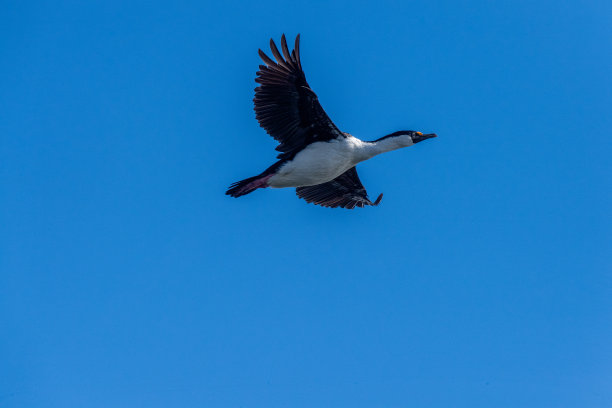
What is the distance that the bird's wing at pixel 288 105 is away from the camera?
37.7ft

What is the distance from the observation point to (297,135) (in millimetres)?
12242

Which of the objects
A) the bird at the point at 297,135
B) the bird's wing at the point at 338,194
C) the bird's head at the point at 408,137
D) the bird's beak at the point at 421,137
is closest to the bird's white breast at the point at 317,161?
the bird at the point at 297,135

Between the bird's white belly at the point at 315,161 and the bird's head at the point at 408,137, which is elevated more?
the bird's head at the point at 408,137

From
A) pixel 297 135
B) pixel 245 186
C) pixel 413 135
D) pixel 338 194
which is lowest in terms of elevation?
pixel 245 186

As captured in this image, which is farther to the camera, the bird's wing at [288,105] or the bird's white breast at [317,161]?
the bird's white breast at [317,161]

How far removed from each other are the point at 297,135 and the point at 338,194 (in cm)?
251

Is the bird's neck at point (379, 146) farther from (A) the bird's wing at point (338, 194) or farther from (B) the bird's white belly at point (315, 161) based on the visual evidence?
(A) the bird's wing at point (338, 194)

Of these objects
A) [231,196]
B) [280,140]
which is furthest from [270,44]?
[231,196]

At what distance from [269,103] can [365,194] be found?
11.3ft

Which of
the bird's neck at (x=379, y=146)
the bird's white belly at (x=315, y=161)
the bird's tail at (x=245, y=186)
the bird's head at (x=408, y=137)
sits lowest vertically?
the bird's tail at (x=245, y=186)

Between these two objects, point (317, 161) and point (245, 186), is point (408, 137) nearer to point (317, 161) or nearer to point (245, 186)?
point (317, 161)

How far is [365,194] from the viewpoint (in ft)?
46.9

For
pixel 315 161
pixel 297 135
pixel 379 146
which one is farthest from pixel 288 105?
pixel 379 146

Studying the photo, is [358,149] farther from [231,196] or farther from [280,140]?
[231,196]
